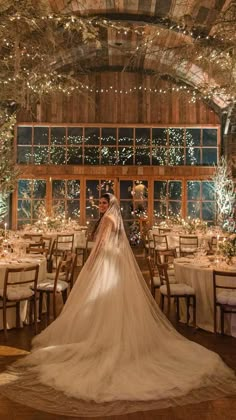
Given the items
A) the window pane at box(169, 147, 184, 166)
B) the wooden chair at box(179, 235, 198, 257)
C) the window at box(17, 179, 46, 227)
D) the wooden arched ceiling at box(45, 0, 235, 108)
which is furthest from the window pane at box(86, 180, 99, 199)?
the wooden chair at box(179, 235, 198, 257)

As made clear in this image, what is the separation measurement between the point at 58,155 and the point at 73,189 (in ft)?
3.87

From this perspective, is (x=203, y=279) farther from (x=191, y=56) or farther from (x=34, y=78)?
(x=34, y=78)

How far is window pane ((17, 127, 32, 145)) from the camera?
1605 centimetres

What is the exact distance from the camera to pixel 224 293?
611 centimetres

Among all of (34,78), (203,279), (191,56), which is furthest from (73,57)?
(203,279)

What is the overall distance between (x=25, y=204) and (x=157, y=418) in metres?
12.9

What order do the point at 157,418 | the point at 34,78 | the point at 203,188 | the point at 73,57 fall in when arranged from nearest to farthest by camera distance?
1. the point at 157,418
2. the point at 34,78
3. the point at 73,57
4. the point at 203,188

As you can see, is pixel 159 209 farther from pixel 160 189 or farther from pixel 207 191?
pixel 207 191

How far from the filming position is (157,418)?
367 cm

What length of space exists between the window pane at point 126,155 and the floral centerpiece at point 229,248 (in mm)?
9672

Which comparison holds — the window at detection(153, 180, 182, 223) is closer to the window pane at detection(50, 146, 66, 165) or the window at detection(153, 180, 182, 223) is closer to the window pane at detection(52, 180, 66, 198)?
the window pane at detection(52, 180, 66, 198)

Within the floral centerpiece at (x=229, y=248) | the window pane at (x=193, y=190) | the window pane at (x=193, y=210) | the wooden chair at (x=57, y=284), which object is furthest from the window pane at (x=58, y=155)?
the floral centerpiece at (x=229, y=248)

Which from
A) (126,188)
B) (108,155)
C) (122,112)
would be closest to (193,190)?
(126,188)

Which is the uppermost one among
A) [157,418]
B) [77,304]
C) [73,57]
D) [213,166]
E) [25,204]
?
[73,57]
